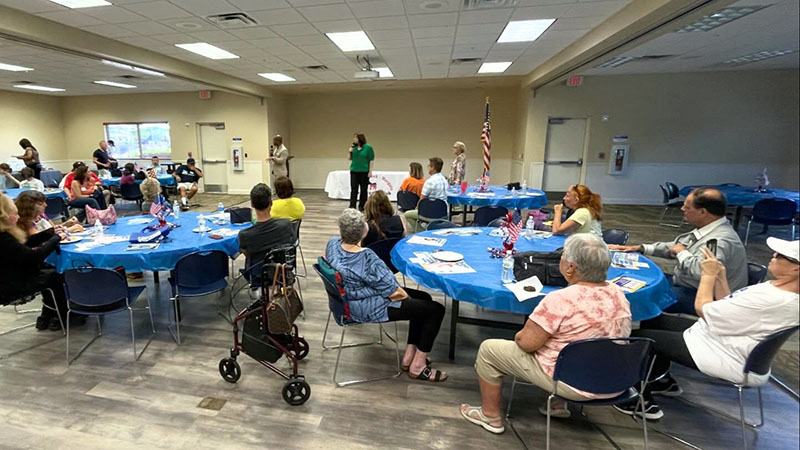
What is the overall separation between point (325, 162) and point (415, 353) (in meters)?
11.0

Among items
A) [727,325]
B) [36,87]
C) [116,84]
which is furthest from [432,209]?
[36,87]

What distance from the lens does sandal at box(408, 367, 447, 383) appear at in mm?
2631

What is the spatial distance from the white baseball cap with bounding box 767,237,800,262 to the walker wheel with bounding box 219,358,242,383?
2.82m

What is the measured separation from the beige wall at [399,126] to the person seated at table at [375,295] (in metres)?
10.1

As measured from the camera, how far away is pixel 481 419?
2.23m

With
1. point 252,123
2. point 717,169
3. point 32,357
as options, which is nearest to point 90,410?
point 32,357

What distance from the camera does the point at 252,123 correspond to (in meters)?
11.4

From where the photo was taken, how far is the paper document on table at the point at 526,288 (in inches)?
85.4

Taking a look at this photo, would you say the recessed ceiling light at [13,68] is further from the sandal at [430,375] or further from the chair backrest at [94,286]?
the sandal at [430,375]

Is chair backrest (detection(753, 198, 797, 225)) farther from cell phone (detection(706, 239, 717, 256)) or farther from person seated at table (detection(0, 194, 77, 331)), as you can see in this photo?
person seated at table (detection(0, 194, 77, 331))

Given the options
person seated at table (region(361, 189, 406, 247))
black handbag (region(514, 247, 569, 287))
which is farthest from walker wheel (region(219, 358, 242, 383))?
black handbag (region(514, 247, 569, 287))

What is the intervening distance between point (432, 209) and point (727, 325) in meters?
3.59

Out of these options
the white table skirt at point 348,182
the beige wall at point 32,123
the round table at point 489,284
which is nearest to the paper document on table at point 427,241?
the round table at point 489,284

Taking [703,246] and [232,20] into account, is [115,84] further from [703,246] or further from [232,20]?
[703,246]
